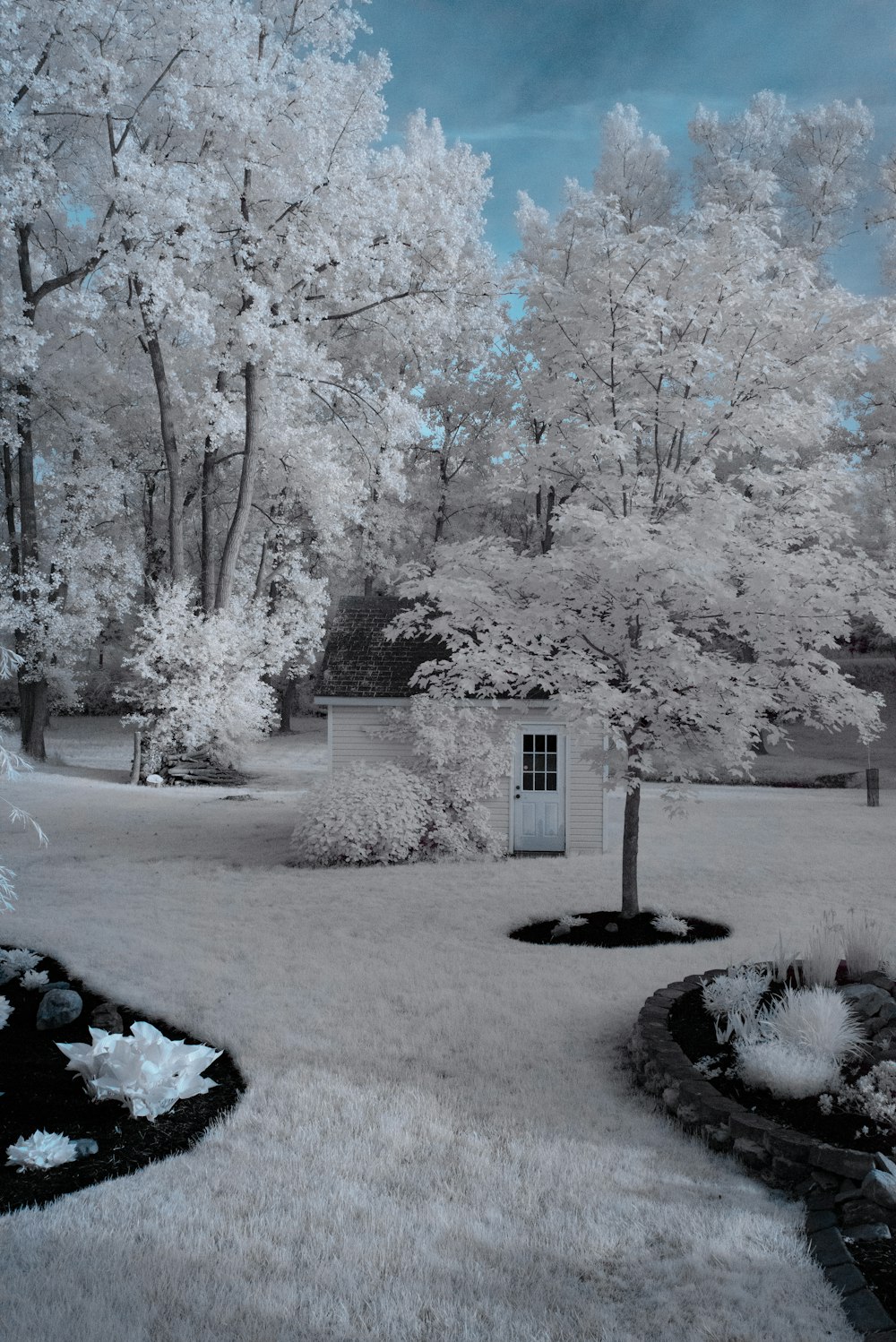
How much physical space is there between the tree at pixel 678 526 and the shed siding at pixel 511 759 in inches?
177

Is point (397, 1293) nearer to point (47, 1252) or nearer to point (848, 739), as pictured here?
point (47, 1252)

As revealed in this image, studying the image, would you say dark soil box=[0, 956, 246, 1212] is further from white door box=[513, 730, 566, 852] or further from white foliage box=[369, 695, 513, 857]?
white door box=[513, 730, 566, 852]

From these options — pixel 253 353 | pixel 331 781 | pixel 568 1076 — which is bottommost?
pixel 568 1076

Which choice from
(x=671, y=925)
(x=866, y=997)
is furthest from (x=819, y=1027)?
(x=671, y=925)

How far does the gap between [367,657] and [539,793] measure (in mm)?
3598

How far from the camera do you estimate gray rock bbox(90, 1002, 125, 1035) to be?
22.9ft

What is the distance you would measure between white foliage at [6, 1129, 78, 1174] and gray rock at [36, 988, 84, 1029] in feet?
6.91

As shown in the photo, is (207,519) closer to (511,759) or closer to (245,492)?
(245,492)

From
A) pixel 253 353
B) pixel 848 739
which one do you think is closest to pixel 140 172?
pixel 253 353

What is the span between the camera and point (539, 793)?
15500 mm

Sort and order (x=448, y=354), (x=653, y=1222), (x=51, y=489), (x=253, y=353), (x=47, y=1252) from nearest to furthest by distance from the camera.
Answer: (x=47, y=1252)
(x=653, y=1222)
(x=253, y=353)
(x=51, y=489)
(x=448, y=354)

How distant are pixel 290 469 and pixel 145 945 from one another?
1595 cm

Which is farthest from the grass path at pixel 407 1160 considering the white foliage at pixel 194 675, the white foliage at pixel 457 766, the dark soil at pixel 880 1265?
the white foliage at pixel 194 675

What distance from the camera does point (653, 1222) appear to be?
4.38 meters
